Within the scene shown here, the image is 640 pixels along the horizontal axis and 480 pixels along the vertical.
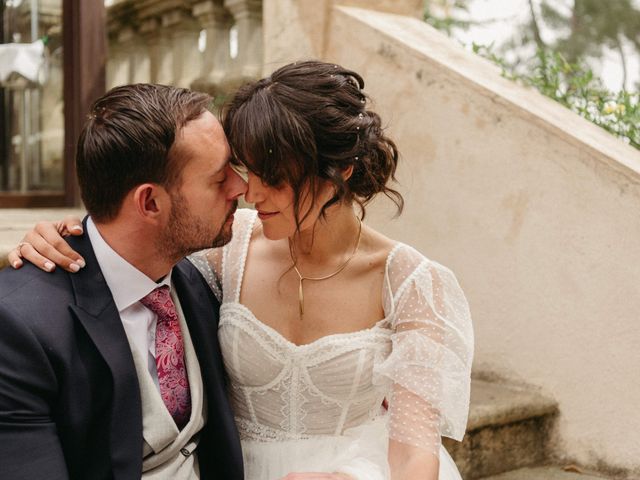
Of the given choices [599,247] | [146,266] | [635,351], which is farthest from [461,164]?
[146,266]

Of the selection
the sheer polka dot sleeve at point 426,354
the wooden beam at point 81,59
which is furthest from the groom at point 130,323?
the wooden beam at point 81,59

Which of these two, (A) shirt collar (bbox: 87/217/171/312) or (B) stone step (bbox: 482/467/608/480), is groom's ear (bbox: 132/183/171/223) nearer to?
(A) shirt collar (bbox: 87/217/171/312)

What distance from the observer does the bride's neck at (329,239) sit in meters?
2.32

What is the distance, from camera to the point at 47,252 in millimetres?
1903

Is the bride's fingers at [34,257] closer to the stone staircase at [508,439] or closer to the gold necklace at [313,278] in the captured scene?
the gold necklace at [313,278]

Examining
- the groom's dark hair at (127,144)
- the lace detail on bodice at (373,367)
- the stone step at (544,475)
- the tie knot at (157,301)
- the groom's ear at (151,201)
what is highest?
the groom's dark hair at (127,144)

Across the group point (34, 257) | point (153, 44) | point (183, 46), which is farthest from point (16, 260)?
point (153, 44)

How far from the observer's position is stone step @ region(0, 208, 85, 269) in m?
2.89

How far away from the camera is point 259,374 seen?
7.43 ft

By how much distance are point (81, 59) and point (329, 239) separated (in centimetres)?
279

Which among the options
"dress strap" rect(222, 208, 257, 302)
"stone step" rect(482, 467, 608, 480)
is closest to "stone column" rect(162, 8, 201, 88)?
"dress strap" rect(222, 208, 257, 302)

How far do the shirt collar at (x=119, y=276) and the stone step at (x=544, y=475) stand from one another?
5.60 ft

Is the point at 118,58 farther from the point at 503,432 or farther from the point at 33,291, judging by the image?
the point at 33,291

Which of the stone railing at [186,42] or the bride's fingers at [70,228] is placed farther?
the stone railing at [186,42]
